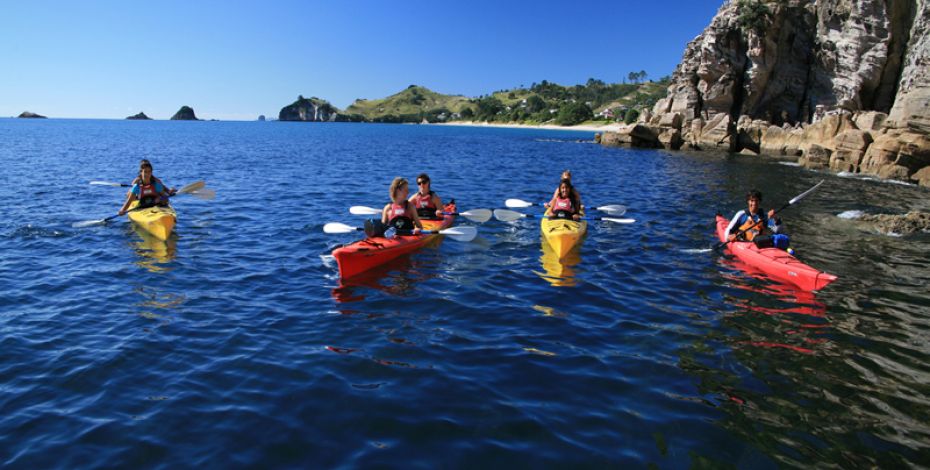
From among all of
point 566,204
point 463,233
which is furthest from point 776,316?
point 463,233

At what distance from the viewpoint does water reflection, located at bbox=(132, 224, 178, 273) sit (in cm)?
1070

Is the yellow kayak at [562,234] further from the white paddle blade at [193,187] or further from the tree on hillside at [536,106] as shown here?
the tree on hillside at [536,106]

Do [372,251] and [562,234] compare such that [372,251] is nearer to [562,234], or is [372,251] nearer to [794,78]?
[562,234]

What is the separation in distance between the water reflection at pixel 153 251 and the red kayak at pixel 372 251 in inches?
146

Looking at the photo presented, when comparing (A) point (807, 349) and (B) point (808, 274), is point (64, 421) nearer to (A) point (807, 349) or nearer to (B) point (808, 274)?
(A) point (807, 349)

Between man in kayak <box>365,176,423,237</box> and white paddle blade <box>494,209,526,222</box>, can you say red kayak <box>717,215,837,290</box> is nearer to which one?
white paddle blade <box>494,209,526,222</box>

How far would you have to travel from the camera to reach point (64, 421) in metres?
5.36

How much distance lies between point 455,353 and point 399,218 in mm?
5071

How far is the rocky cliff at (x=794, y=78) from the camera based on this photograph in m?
37.6

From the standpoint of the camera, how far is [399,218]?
11578 millimetres

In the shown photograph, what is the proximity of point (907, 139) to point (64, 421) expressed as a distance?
35.2m

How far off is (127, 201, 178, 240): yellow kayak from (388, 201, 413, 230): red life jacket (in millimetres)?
5791

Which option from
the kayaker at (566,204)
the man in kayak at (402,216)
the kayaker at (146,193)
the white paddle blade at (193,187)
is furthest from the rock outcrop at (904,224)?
the kayaker at (146,193)

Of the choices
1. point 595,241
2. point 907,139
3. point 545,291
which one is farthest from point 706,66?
point 545,291
